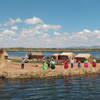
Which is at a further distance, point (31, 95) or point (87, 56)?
point (87, 56)

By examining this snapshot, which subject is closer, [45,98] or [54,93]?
[45,98]

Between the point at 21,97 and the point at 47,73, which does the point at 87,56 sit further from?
the point at 21,97

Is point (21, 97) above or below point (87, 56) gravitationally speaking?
below

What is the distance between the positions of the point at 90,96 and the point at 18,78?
10.1m

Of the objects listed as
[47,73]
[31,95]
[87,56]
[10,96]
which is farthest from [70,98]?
[87,56]

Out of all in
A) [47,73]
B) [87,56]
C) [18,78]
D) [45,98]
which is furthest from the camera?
[87,56]

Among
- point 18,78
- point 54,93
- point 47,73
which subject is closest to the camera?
point 54,93

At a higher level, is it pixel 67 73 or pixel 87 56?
pixel 87 56

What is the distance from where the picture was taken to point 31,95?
12289mm

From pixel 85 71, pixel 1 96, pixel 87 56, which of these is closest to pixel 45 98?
pixel 1 96

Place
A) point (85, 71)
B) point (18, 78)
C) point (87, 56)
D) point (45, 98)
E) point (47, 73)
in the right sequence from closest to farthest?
point (45, 98) → point (18, 78) → point (47, 73) → point (85, 71) → point (87, 56)

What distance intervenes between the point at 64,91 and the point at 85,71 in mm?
10967

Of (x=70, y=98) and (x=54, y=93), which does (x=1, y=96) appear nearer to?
(x=54, y=93)

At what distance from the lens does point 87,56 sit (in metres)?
35.6
